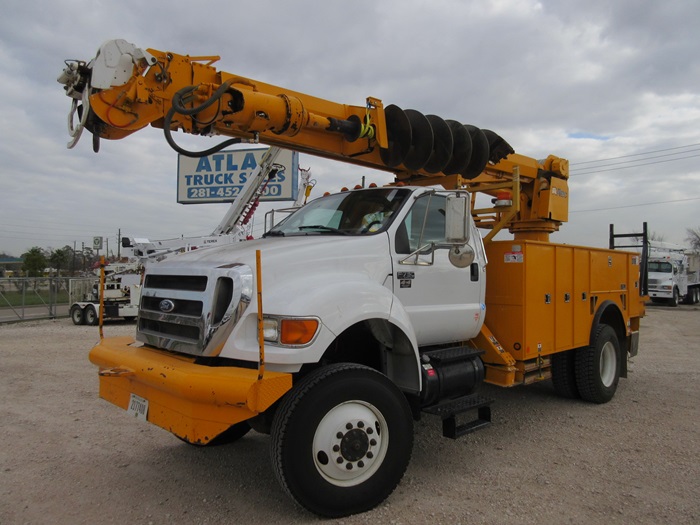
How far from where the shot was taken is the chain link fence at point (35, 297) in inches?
738

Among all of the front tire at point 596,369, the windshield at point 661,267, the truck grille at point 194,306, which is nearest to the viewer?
the truck grille at point 194,306

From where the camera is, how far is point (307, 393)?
341 cm

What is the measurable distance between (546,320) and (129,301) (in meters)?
15.3

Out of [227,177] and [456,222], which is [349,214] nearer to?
[456,222]

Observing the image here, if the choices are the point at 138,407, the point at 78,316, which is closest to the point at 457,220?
the point at 138,407

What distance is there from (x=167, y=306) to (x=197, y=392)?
995mm

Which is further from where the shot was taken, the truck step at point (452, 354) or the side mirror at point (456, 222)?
the truck step at point (452, 354)

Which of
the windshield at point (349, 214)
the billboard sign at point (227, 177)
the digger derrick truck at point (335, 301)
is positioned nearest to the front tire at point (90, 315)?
the billboard sign at point (227, 177)

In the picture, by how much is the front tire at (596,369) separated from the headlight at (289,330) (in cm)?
454

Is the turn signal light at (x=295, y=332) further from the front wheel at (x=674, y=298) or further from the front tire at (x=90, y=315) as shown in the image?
the front wheel at (x=674, y=298)

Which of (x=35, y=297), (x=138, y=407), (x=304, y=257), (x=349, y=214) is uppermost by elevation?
(x=349, y=214)

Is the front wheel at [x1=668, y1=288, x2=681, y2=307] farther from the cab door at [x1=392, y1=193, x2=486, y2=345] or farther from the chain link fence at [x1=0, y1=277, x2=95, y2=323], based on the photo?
the chain link fence at [x1=0, y1=277, x2=95, y2=323]

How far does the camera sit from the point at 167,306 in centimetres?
397

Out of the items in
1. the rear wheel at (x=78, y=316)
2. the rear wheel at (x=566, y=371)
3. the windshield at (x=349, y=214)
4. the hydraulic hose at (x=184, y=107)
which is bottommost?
the rear wheel at (x=78, y=316)
